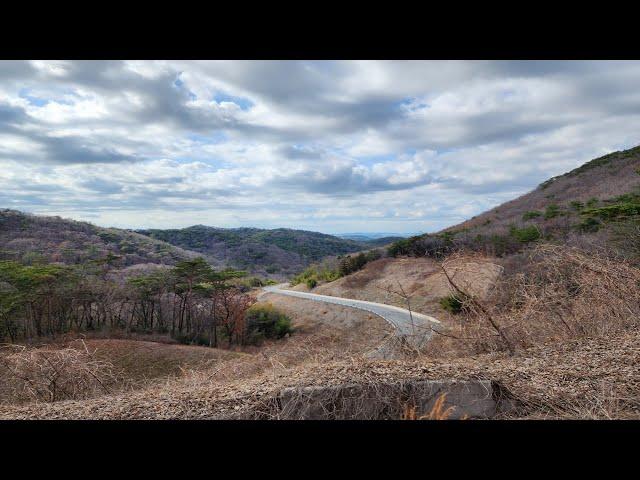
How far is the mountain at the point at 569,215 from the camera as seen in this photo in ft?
45.4

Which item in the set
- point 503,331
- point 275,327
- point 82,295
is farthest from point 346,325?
point 503,331

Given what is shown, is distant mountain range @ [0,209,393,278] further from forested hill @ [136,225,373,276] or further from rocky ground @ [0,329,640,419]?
rocky ground @ [0,329,640,419]

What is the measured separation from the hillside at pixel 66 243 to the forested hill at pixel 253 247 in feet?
24.5

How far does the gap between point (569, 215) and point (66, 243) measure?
37.7m

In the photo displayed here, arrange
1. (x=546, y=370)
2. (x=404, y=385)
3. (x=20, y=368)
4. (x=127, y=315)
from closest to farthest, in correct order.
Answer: (x=404, y=385)
(x=546, y=370)
(x=20, y=368)
(x=127, y=315)

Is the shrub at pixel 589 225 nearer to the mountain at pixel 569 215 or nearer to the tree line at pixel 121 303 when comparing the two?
the mountain at pixel 569 215

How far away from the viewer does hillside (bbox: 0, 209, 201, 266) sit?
27.6 meters

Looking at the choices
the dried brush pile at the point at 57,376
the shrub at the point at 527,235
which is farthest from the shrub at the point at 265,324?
the dried brush pile at the point at 57,376

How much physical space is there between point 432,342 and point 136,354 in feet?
35.5

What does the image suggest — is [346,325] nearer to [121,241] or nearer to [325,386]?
[325,386]

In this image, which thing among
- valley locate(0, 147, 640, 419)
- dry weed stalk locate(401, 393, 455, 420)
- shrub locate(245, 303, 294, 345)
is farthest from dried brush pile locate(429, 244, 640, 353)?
shrub locate(245, 303, 294, 345)

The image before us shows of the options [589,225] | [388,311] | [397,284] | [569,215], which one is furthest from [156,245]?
[589,225]

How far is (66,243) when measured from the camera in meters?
33.8

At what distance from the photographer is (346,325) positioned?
1877 centimetres
